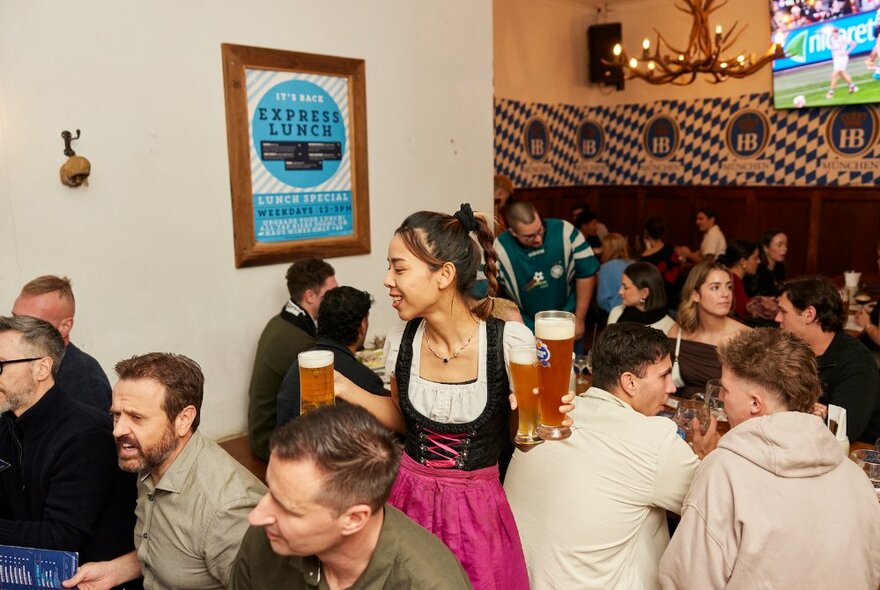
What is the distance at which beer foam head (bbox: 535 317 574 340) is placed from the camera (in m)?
1.75

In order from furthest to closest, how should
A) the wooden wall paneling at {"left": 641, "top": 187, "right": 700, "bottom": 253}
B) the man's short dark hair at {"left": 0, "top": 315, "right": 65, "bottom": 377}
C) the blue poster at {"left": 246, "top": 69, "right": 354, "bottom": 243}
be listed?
the wooden wall paneling at {"left": 641, "top": 187, "right": 700, "bottom": 253} < the blue poster at {"left": 246, "top": 69, "right": 354, "bottom": 243} < the man's short dark hair at {"left": 0, "top": 315, "right": 65, "bottom": 377}

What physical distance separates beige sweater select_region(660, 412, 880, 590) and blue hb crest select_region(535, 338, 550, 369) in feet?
1.76

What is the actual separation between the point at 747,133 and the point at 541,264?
508 cm

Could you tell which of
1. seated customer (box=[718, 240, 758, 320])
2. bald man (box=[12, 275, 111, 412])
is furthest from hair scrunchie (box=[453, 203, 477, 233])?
seated customer (box=[718, 240, 758, 320])

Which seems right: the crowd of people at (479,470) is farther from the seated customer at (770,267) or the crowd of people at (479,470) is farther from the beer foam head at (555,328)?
the seated customer at (770,267)

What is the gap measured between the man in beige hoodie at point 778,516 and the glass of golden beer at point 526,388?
1.55 ft

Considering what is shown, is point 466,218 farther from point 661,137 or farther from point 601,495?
point 661,137

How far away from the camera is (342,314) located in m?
3.04

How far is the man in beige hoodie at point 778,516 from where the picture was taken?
1.78 metres

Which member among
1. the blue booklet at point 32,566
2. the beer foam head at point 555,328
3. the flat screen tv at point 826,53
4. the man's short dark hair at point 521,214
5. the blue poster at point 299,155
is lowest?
the blue booklet at point 32,566

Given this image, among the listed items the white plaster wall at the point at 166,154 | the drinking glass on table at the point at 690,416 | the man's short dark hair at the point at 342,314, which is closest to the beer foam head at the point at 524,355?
the drinking glass on table at the point at 690,416

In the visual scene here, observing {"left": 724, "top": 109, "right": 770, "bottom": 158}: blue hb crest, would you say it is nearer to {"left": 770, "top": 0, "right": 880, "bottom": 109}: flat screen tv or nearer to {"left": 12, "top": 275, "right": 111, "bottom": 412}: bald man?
{"left": 770, "top": 0, "right": 880, "bottom": 109}: flat screen tv

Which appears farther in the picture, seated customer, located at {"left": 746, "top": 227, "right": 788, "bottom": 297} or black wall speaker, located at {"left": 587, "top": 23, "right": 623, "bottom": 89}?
black wall speaker, located at {"left": 587, "top": 23, "right": 623, "bottom": 89}

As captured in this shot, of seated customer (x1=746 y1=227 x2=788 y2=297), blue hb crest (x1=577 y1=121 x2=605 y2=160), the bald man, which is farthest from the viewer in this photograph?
blue hb crest (x1=577 y1=121 x2=605 y2=160)
